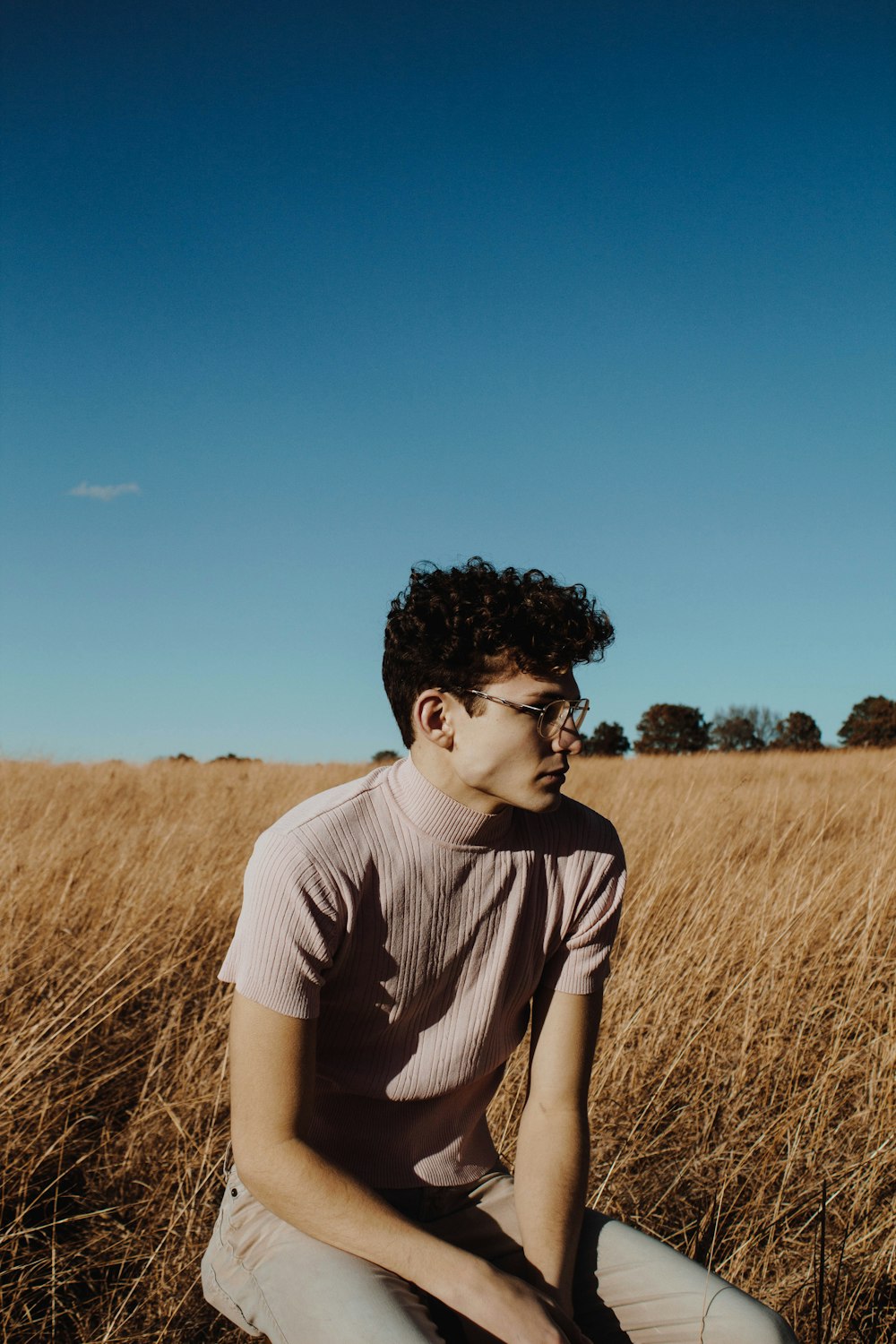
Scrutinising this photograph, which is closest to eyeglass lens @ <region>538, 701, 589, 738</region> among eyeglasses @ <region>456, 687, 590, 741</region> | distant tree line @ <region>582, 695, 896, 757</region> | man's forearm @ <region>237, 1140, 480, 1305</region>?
eyeglasses @ <region>456, 687, 590, 741</region>

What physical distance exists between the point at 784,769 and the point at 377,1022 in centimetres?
980

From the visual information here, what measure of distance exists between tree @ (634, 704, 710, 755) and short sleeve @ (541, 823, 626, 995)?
18.8 metres

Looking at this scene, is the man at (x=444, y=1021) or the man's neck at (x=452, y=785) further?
the man's neck at (x=452, y=785)

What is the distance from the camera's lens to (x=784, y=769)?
10445mm

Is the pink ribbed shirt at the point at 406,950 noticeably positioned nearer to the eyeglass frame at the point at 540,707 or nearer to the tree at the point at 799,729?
the eyeglass frame at the point at 540,707

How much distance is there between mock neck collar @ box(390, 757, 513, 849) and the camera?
1581 millimetres

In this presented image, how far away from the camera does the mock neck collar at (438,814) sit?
1581 millimetres

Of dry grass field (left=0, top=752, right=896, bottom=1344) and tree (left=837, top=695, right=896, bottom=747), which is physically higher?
tree (left=837, top=695, right=896, bottom=747)

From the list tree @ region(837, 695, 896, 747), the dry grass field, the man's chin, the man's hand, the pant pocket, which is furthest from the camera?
tree @ region(837, 695, 896, 747)

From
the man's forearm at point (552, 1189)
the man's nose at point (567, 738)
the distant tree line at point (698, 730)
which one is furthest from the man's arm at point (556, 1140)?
the distant tree line at point (698, 730)

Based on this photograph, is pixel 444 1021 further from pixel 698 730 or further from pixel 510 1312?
pixel 698 730

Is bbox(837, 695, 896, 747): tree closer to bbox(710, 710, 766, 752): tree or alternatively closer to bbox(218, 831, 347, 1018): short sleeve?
bbox(710, 710, 766, 752): tree

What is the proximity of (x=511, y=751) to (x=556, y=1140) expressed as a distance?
69 cm

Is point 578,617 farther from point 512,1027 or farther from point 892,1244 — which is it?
point 892,1244
